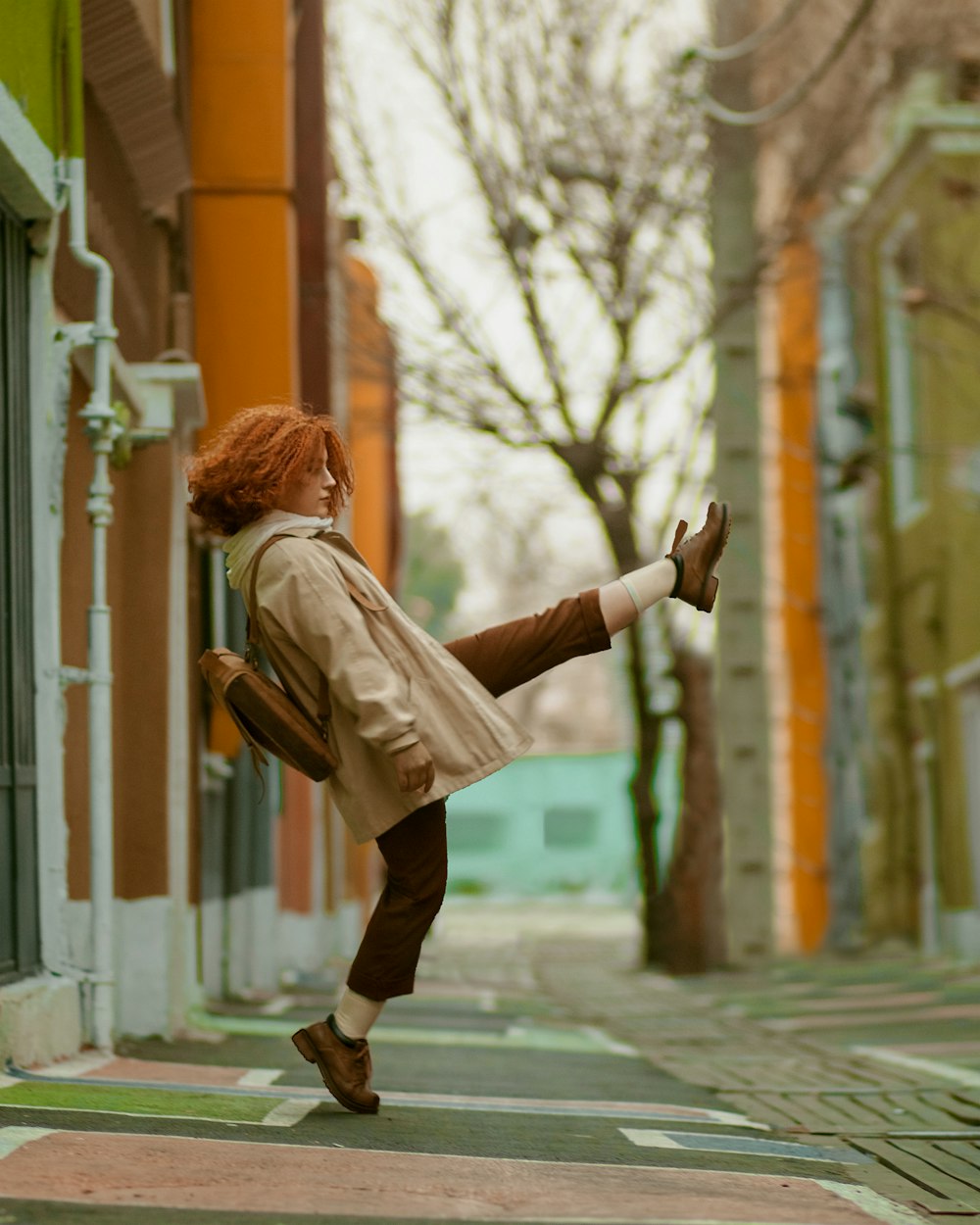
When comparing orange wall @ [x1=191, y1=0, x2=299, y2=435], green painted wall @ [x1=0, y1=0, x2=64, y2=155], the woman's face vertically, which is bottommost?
the woman's face

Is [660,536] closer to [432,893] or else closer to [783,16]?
[783,16]

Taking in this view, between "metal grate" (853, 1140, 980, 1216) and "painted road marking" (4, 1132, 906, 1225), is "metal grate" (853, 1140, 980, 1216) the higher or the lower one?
the lower one

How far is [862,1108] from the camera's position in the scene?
6320 mm

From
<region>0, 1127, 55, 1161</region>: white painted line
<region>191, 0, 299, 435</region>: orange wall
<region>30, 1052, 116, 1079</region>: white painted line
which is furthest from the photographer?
<region>191, 0, 299, 435</region>: orange wall

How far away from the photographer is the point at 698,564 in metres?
5.18

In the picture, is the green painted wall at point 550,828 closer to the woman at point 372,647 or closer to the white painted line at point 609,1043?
the white painted line at point 609,1043

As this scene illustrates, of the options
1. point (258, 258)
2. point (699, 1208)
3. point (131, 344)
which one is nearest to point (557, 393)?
point (258, 258)

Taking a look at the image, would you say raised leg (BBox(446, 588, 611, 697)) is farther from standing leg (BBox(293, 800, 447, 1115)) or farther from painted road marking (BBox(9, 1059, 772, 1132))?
painted road marking (BBox(9, 1059, 772, 1132))

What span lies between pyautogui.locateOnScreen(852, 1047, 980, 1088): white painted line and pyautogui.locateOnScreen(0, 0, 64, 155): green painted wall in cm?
441

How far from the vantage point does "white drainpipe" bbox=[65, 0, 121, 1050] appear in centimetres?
660

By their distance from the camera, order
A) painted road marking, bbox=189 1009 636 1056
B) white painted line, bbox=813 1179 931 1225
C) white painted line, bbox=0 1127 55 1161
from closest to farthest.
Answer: white painted line, bbox=813 1179 931 1225 → white painted line, bbox=0 1127 55 1161 → painted road marking, bbox=189 1009 636 1056

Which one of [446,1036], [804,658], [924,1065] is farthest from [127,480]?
[804,658]

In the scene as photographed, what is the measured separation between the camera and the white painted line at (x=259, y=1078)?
576 cm

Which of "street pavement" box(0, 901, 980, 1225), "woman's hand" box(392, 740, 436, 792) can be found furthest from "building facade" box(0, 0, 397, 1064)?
"woman's hand" box(392, 740, 436, 792)
